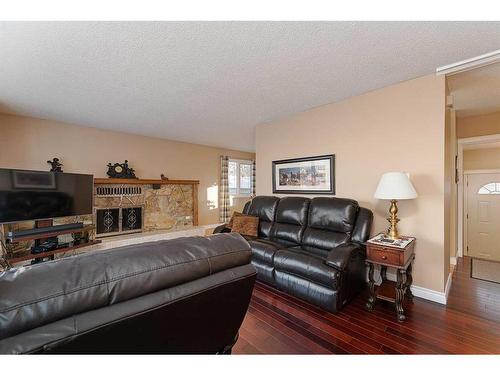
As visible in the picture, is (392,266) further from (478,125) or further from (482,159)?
(482,159)

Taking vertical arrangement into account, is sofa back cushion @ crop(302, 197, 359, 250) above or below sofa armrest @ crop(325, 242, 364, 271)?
above

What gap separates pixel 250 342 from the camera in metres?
1.74

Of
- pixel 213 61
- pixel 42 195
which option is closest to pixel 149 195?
pixel 42 195

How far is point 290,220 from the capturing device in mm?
3172

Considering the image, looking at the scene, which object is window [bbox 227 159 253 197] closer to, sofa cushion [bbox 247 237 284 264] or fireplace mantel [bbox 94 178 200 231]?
fireplace mantel [bbox 94 178 200 231]

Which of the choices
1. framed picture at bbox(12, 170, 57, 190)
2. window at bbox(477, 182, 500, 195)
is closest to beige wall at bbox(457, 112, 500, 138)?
window at bbox(477, 182, 500, 195)

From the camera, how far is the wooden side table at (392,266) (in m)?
2.04

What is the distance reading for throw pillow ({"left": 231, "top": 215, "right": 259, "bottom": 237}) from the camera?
3398 millimetres

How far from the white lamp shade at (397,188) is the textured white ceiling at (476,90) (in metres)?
1.31

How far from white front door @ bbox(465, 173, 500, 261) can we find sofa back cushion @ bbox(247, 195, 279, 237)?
3.99 metres

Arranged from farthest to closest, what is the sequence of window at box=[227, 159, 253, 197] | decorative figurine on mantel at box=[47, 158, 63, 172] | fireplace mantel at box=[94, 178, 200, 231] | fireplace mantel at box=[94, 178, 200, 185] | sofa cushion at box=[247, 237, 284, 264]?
window at box=[227, 159, 253, 197] < fireplace mantel at box=[94, 178, 200, 231] < fireplace mantel at box=[94, 178, 200, 185] < decorative figurine on mantel at box=[47, 158, 63, 172] < sofa cushion at box=[247, 237, 284, 264]

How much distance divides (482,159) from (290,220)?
13.8 ft

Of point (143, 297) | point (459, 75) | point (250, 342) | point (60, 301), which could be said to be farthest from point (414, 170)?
point (60, 301)

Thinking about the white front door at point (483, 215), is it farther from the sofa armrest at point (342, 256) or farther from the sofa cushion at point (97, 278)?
the sofa cushion at point (97, 278)
